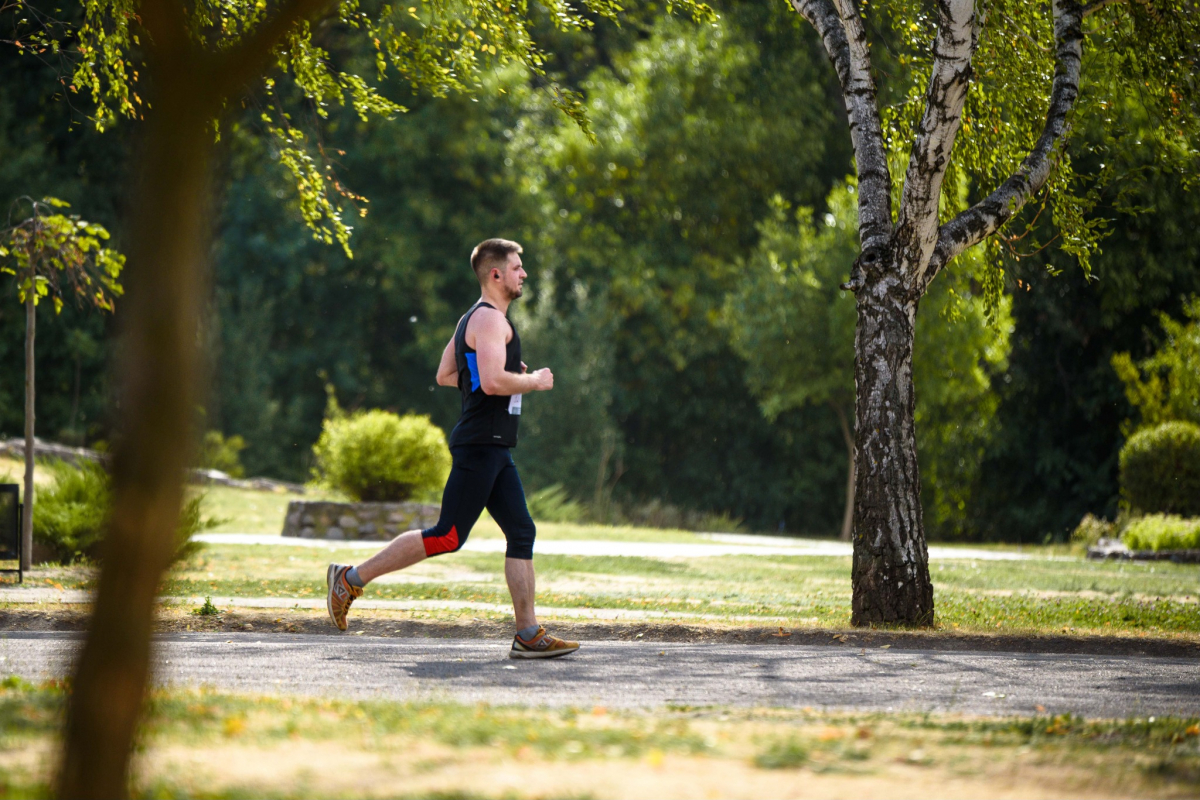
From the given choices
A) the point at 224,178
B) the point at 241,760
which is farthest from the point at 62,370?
the point at 241,760

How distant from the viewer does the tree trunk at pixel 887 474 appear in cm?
873

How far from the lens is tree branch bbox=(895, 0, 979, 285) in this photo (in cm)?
861

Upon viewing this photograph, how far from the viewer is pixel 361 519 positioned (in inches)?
730

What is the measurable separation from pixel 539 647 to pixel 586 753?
3.20 metres

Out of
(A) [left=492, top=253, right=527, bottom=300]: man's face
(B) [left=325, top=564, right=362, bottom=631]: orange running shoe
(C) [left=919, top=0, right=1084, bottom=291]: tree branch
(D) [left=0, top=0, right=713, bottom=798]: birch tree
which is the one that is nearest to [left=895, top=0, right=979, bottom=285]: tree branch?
(C) [left=919, top=0, right=1084, bottom=291]: tree branch

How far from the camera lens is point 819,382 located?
2605 centimetres

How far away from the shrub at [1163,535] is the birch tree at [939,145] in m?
10.3

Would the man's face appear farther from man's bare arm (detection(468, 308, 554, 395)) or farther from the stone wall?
the stone wall

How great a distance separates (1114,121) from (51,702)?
9351mm

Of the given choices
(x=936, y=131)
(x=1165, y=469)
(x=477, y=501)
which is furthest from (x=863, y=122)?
(x=1165, y=469)

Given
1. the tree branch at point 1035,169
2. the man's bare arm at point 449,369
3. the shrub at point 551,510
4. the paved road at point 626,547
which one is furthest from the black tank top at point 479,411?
the shrub at point 551,510

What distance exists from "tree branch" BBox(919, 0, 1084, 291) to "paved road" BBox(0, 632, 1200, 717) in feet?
9.87

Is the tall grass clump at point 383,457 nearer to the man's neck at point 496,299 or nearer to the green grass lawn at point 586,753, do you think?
the man's neck at point 496,299

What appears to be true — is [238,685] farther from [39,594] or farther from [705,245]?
[705,245]
